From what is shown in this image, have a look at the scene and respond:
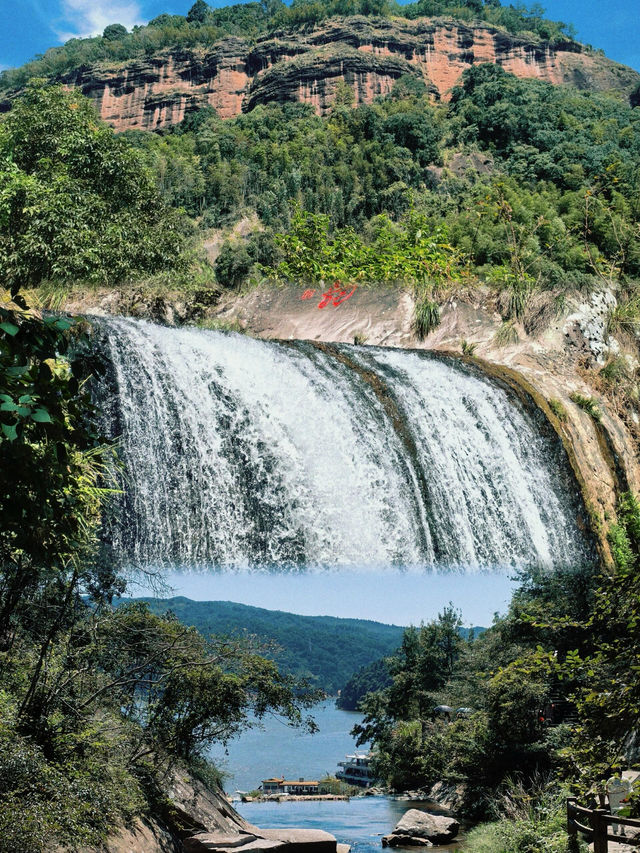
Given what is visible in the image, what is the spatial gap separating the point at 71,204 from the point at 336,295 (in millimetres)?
6930

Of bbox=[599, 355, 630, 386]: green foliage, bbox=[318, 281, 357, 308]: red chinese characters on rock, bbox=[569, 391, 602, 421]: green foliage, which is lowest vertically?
bbox=[569, 391, 602, 421]: green foliage

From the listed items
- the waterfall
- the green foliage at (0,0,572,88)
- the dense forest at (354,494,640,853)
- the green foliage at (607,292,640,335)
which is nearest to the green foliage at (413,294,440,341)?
the waterfall

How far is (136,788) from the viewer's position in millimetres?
8664

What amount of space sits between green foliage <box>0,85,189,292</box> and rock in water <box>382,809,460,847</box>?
12.2 meters

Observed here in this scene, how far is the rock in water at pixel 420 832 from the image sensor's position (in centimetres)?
1364

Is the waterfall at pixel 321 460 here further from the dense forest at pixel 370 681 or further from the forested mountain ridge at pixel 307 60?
the forested mountain ridge at pixel 307 60

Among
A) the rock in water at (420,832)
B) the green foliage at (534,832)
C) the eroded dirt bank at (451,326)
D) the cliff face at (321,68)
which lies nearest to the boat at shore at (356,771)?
the rock in water at (420,832)

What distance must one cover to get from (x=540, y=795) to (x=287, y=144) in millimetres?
45706

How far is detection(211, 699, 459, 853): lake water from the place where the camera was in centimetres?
1340

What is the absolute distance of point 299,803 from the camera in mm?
20141

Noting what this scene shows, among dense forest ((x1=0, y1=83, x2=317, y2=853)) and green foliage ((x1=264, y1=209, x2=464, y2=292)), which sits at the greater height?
green foliage ((x1=264, y1=209, x2=464, y2=292))

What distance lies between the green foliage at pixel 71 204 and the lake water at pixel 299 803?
10.2 metres

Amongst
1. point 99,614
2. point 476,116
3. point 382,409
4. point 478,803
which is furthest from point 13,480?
point 476,116

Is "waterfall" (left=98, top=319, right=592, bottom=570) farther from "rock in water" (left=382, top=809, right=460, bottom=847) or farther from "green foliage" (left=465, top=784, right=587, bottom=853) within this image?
"rock in water" (left=382, top=809, right=460, bottom=847)
